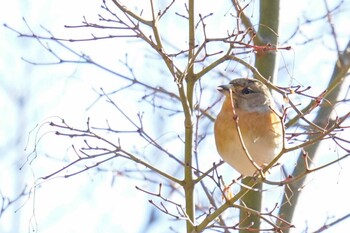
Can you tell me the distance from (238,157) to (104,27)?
4.51ft

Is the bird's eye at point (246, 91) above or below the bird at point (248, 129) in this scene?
above

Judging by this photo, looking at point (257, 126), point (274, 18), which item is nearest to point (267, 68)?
point (274, 18)

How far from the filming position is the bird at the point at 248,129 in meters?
4.91

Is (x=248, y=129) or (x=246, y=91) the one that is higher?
(x=246, y=91)

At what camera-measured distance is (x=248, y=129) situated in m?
5.04

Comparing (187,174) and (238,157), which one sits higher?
(238,157)

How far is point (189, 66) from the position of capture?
13.2ft

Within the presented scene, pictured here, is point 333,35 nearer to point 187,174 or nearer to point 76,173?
point 187,174

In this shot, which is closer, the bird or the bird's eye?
the bird

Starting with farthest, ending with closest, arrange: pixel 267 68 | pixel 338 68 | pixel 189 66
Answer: pixel 338 68
pixel 267 68
pixel 189 66

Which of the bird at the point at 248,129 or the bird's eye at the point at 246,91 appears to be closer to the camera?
the bird at the point at 248,129

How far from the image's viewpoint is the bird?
4.91m

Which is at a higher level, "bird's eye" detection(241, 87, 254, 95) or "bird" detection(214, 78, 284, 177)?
"bird's eye" detection(241, 87, 254, 95)

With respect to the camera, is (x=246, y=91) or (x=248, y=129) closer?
(x=248, y=129)
